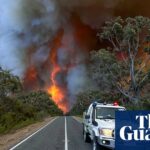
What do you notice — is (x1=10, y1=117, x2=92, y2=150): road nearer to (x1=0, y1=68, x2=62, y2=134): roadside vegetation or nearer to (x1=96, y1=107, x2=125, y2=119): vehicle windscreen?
(x1=96, y1=107, x2=125, y2=119): vehicle windscreen

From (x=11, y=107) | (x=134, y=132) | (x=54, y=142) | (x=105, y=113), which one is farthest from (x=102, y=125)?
(x=11, y=107)

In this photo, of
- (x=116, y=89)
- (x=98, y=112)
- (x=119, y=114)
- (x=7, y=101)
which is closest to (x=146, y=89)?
(x=116, y=89)

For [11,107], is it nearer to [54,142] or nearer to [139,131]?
[54,142]

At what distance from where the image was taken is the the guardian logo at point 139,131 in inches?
390

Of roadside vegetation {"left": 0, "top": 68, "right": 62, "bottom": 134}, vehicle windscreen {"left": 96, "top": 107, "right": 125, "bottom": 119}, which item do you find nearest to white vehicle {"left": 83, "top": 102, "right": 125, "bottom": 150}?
vehicle windscreen {"left": 96, "top": 107, "right": 125, "bottom": 119}

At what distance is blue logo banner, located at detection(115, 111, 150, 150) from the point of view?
32.5ft

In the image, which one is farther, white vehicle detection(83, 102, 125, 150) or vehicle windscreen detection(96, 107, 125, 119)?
vehicle windscreen detection(96, 107, 125, 119)

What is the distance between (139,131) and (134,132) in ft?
0.41

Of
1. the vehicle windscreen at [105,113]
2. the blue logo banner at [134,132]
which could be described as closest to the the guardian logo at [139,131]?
the blue logo banner at [134,132]

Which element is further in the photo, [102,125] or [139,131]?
[102,125]

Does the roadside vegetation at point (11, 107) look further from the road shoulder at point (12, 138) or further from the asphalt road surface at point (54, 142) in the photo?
the asphalt road surface at point (54, 142)

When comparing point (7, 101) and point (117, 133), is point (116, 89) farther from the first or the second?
point (117, 133)

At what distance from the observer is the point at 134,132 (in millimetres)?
9945

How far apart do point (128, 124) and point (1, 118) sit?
1425 inches
